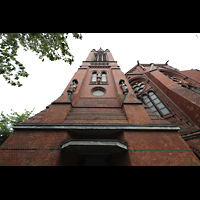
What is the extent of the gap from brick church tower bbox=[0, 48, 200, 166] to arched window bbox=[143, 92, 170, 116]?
3276 millimetres

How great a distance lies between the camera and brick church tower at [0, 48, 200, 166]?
3.62 m

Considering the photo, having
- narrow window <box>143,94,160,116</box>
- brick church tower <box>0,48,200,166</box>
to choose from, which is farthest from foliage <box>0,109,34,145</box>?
narrow window <box>143,94,160,116</box>

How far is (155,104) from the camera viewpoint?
8.90 meters

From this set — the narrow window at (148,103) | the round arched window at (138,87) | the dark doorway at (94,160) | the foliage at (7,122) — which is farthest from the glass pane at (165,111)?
the foliage at (7,122)

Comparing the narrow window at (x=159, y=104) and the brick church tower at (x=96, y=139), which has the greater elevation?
the narrow window at (x=159, y=104)

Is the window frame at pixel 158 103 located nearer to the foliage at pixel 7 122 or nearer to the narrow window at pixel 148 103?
the narrow window at pixel 148 103

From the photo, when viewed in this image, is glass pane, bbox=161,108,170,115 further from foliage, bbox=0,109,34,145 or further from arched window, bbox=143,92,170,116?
foliage, bbox=0,109,34,145

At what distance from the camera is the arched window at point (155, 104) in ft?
26.4

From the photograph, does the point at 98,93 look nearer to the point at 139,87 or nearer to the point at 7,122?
the point at 139,87

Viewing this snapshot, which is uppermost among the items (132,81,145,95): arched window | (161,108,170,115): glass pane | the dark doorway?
(132,81,145,95): arched window

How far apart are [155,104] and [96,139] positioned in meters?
7.37

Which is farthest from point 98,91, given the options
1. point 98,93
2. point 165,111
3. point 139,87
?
point 139,87

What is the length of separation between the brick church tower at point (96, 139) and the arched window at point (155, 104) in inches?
129
